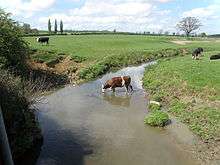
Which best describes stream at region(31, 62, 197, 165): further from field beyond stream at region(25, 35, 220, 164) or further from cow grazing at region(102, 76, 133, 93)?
field beyond stream at region(25, 35, 220, 164)

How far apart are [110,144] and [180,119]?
19.6ft

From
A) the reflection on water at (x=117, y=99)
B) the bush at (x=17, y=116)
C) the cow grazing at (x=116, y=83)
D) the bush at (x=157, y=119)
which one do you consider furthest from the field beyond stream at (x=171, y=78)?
the bush at (x=17, y=116)

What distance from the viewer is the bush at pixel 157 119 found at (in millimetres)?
22328

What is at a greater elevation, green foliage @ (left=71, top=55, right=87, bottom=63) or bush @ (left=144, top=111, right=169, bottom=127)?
green foliage @ (left=71, top=55, right=87, bottom=63)

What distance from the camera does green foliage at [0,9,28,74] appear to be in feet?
104

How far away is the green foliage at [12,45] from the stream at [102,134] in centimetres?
475

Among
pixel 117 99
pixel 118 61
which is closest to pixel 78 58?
pixel 118 61

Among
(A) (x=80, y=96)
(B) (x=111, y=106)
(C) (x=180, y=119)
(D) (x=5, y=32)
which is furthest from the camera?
(D) (x=5, y=32)

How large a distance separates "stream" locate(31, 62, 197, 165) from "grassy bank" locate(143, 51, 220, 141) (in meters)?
1.72

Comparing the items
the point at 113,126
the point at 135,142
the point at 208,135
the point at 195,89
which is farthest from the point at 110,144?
the point at 195,89

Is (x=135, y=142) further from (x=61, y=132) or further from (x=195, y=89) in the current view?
(x=195, y=89)

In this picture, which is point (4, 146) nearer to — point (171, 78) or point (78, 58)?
point (171, 78)

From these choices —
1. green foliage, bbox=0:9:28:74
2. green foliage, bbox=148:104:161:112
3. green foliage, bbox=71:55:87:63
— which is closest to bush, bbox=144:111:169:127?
green foliage, bbox=148:104:161:112

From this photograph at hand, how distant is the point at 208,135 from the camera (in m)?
19.9
